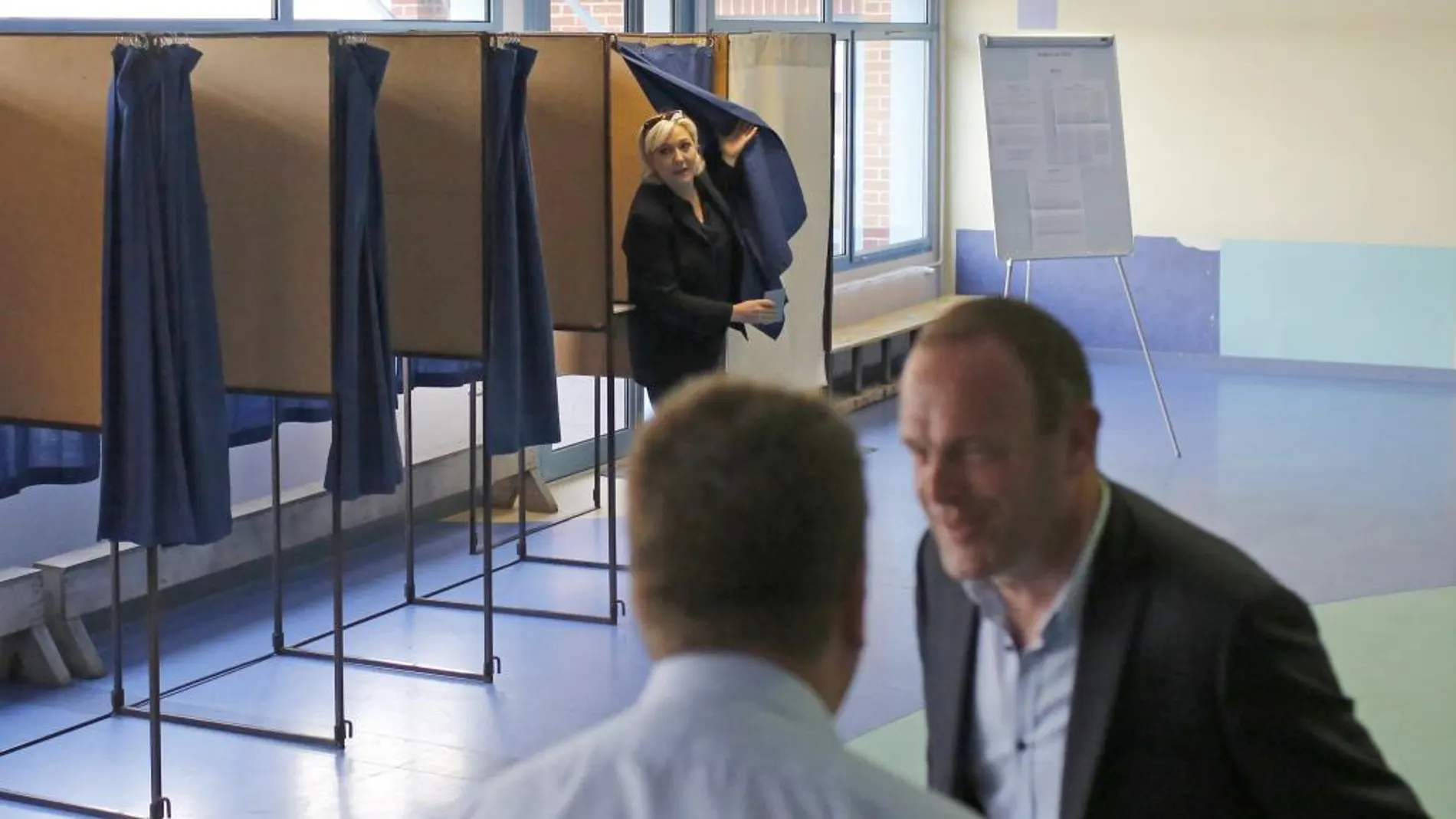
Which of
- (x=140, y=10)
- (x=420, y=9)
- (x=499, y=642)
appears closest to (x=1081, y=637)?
(x=499, y=642)

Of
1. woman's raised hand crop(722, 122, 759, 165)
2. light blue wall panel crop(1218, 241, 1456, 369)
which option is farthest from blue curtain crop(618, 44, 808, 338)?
light blue wall panel crop(1218, 241, 1456, 369)

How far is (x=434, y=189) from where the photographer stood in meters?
4.91

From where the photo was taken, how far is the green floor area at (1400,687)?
4168 mm

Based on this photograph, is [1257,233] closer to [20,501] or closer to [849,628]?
[20,501]

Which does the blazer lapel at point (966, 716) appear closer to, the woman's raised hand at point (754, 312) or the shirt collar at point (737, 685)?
the shirt collar at point (737, 685)

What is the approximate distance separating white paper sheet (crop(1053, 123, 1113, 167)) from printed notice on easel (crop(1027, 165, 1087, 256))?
43 millimetres

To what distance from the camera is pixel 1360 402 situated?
916cm

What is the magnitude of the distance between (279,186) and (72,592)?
1287mm

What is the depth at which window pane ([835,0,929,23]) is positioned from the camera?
9984 mm

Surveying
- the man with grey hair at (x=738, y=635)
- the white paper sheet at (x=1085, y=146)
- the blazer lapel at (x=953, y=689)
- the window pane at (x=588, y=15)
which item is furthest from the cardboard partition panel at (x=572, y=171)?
the man with grey hair at (x=738, y=635)

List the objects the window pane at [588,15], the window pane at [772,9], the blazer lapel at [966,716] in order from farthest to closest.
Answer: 1. the window pane at [772,9]
2. the window pane at [588,15]
3. the blazer lapel at [966,716]

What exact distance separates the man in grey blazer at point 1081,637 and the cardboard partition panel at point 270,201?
2.62m

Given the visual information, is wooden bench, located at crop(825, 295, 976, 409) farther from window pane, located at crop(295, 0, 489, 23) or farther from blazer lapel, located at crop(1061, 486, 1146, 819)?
blazer lapel, located at crop(1061, 486, 1146, 819)

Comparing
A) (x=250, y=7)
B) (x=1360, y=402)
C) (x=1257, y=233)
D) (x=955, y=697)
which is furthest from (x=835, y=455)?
(x=1257, y=233)
